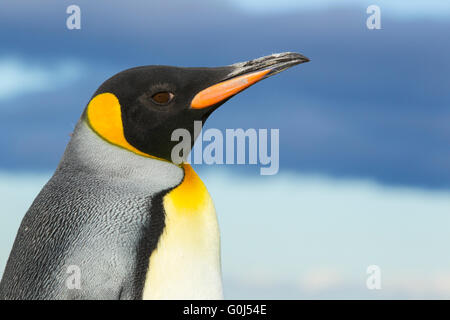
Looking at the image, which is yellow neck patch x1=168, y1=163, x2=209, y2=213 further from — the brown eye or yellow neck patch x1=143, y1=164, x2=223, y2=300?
the brown eye

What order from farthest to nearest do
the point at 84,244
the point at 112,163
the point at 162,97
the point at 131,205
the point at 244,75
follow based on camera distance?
1. the point at 244,75
2. the point at 162,97
3. the point at 112,163
4. the point at 131,205
5. the point at 84,244

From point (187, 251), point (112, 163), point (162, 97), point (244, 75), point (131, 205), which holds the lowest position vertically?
point (187, 251)

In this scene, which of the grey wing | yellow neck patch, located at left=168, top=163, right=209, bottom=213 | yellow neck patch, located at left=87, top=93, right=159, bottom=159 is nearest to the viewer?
the grey wing

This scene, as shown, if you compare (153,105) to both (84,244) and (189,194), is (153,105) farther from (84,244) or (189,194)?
(84,244)

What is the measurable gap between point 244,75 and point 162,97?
0.46 metres

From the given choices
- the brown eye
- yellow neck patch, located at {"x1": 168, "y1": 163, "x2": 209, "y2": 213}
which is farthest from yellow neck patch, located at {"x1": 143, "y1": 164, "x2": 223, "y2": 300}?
the brown eye

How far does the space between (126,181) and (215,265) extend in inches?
23.9

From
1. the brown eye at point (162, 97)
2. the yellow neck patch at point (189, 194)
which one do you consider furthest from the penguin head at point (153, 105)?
the yellow neck patch at point (189, 194)

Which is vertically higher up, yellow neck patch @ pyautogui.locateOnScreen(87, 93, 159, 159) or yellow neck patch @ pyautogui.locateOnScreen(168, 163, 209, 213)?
yellow neck patch @ pyautogui.locateOnScreen(87, 93, 159, 159)

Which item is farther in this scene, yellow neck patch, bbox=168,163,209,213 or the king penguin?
yellow neck patch, bbox=168,163,209,213

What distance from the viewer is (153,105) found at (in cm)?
293

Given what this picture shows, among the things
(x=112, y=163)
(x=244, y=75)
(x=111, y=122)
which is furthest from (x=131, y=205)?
(x=244, y=75)

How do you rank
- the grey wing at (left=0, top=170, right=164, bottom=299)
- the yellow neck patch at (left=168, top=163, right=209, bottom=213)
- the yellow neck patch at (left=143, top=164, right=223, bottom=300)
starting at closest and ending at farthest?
1. the grey wing at (left=0, top=170, right=164, bottom=299)
2. the yellow neck patch at (left=143, top=164, right=223, bottom=300)
3. the yellow neck patch at (left=168, top=163, right=209, bottom=213)

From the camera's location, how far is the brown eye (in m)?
2.94
